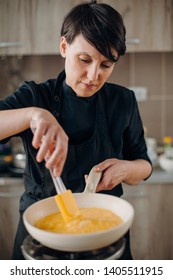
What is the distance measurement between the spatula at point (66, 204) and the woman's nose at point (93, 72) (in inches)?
8.5

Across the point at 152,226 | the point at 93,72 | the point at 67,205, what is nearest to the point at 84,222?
the point at 67,205

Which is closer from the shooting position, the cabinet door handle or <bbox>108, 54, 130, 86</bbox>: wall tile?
the cabinet door handle

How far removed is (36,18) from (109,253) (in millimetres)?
A: 1178

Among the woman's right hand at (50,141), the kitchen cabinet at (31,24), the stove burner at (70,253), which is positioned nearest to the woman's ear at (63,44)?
the woman's right hand at (50,141)

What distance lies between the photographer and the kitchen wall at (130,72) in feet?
5.90

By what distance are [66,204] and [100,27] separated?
327mm

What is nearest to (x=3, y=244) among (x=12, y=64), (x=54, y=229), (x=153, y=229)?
(x=153, y=229)

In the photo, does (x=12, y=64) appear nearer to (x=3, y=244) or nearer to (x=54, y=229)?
(x=3, y=244)

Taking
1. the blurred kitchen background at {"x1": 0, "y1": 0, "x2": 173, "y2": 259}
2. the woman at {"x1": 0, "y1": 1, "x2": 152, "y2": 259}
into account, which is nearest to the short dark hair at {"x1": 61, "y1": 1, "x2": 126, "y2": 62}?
the woman at {"x1": 0, "y1": 1, "x2": 152, "y2": 259}

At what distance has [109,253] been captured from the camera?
0.59 m

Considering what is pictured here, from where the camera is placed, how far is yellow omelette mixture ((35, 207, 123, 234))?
606 millimetres

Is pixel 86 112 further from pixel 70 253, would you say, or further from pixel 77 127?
pixel 70 253

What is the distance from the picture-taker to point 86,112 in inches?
34.1

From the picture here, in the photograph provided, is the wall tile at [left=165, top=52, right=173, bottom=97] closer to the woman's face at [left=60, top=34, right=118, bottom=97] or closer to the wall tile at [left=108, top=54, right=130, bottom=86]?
the wall tile at [left=108, top=54, right=130, bottom=86]
